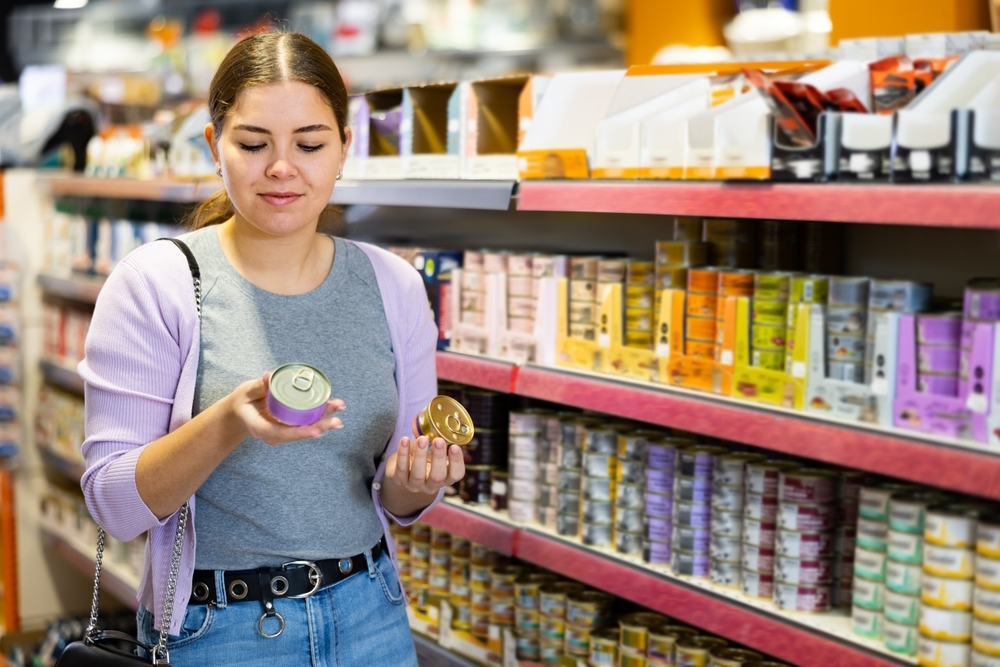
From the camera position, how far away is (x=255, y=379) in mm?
1681

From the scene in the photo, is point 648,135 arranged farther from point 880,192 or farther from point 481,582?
point 481,582

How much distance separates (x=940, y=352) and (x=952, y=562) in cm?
34

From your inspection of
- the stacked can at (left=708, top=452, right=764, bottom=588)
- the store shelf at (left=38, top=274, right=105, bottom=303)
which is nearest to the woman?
the stacked can at (left=708, top=452, right=764, bottom=588)

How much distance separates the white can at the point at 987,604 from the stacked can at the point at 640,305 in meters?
0.89

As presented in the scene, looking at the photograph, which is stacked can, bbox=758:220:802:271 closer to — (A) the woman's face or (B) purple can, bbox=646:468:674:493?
(B) purple can, bbox=646:468:674:493

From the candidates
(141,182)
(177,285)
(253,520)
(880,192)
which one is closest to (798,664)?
(880,192)

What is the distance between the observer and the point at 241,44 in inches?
72.1

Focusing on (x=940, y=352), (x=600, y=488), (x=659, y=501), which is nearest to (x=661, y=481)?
(x=659, y=501)

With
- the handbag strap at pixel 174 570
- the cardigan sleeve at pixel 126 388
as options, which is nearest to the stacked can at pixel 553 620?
the handbag strap at pixel 174 570

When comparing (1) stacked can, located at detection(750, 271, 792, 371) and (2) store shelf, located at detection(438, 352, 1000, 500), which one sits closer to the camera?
(2) store shelf, located at detection(438, 352, 1000, 500)

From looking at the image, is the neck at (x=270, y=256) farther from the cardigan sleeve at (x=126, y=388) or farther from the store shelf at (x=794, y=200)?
the store shelf at (x=794, y=200)

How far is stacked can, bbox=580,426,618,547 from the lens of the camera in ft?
8.50

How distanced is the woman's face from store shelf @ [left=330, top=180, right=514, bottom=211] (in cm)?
91

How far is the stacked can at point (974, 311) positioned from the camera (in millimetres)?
1797
